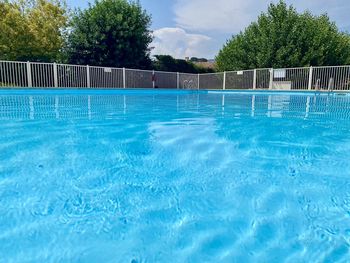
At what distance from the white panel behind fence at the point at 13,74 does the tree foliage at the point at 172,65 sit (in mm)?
9416

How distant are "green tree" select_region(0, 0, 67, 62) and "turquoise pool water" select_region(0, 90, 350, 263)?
1414 centimetres

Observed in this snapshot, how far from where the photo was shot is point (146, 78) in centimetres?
1548

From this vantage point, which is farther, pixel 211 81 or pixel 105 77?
pixel 211 81

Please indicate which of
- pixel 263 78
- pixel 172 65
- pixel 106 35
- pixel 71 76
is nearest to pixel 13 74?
pixel 71 76

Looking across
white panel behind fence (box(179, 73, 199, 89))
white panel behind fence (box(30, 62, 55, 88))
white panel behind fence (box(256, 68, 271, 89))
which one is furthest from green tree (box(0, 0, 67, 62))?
white panel behind fence (box(256, 68, 271, 89))

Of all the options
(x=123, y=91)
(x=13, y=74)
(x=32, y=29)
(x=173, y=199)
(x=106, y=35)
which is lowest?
(x=173, y=199)

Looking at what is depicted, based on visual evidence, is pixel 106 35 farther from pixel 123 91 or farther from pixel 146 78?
pixel 123 91

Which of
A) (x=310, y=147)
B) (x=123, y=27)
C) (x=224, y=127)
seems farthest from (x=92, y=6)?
(x=310, y=147)

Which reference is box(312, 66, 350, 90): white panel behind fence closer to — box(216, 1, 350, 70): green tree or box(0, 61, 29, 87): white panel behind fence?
box(216, 1, 350, 70): green tree

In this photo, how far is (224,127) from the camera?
4090 millimetres

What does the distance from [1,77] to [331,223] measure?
1309cm

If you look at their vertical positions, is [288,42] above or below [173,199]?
above

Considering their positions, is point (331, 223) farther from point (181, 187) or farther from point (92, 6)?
point (92, 6)

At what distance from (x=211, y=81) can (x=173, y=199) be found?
1669 cm
